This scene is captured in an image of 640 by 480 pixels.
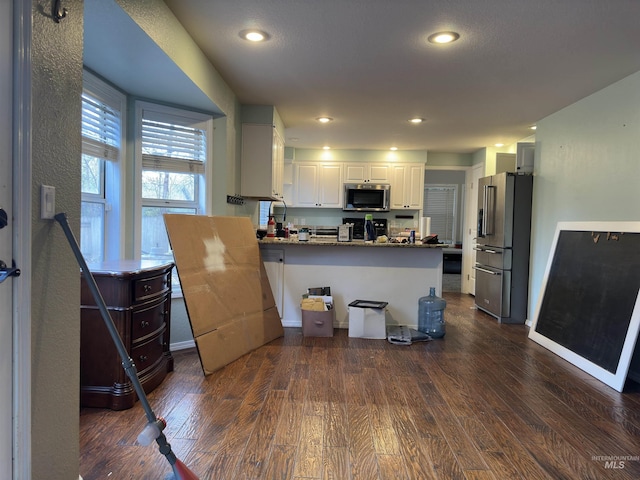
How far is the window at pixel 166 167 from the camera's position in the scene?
3.13m

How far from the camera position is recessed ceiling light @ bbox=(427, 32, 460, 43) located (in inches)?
97.9

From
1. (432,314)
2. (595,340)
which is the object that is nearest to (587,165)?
(595,340)

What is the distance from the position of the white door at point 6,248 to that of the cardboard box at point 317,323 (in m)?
2.65

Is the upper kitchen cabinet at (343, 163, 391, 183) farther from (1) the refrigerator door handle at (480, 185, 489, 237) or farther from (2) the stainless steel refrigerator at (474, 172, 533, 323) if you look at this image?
(2) the stainless steel refrigerator at (474, 172, 533, 323)

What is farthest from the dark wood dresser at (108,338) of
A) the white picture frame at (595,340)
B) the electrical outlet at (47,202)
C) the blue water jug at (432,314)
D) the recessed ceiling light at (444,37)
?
the white picture frame at (595,340)

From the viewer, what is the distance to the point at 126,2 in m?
1.85

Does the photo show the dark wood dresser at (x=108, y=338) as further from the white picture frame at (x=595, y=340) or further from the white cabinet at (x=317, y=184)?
the white cabinet at (x=317, y=184)

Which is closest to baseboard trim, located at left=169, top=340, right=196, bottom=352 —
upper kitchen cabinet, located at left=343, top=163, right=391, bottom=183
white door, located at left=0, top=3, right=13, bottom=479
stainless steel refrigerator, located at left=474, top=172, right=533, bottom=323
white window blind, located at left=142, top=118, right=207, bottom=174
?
white window blind, located at left=142, top=118, right=207, bottom=174

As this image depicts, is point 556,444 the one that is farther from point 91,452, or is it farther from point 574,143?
point 574,143

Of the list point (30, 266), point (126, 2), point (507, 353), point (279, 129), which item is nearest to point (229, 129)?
point (279, 129)

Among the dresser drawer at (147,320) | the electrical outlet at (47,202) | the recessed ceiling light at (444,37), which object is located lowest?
the dresser drawer at (147,320)

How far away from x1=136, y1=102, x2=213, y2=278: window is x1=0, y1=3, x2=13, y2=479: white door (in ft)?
6.52

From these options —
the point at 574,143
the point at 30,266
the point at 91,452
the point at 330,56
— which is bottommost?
the point at 91,452

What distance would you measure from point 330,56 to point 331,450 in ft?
8.49
